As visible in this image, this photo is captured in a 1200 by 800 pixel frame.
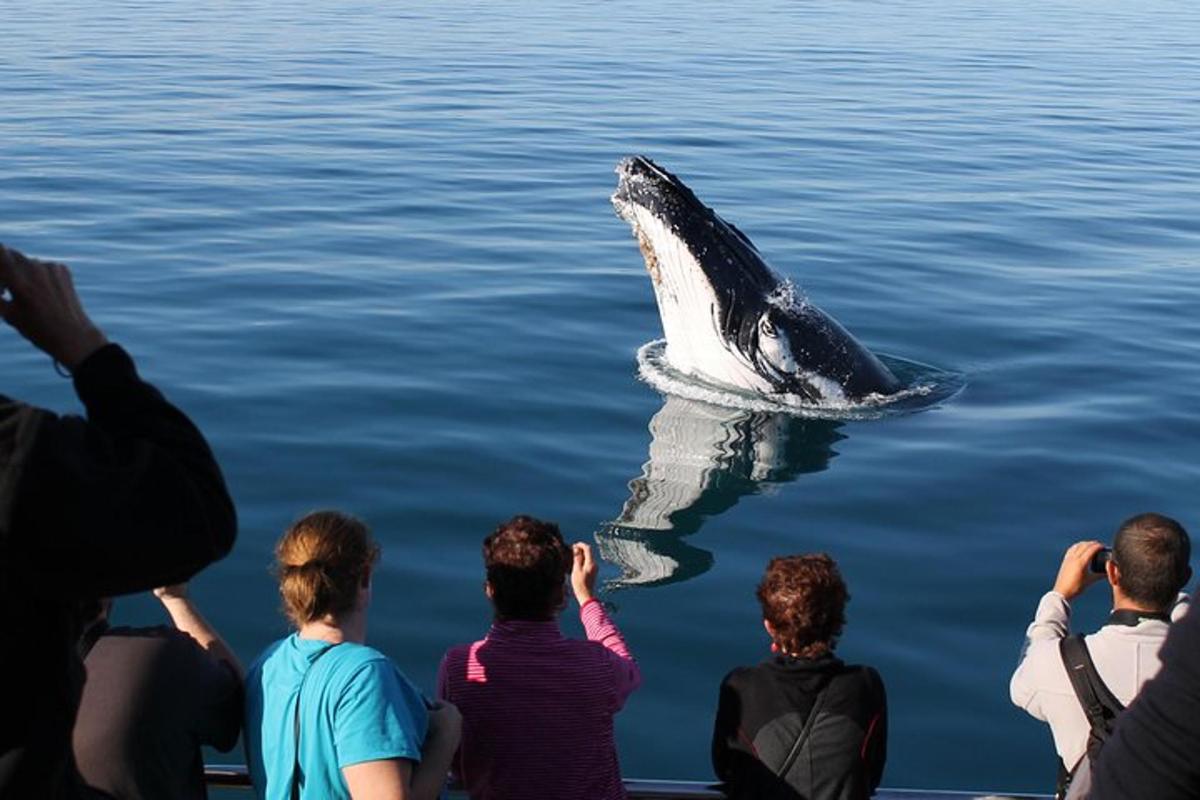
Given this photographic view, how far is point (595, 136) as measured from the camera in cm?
2314

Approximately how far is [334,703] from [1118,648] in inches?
83.1

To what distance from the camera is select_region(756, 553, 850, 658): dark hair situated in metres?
4.71

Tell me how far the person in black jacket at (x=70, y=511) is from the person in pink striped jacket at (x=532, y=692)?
5.78 ft

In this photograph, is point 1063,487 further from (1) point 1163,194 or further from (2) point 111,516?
(1) point 1163,194

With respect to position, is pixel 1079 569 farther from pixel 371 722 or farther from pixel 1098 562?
pixel 371 722

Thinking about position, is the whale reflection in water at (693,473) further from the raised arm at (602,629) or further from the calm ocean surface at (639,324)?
the raised arm at (602,629)

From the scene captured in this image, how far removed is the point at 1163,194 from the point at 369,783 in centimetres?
1794

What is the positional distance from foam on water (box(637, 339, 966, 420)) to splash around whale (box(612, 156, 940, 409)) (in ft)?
0.05

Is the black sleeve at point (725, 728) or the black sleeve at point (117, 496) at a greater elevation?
the black sleeve at point (117, 496)

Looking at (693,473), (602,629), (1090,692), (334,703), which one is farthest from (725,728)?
(693,473)

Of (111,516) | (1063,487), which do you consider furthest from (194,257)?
(111,516)


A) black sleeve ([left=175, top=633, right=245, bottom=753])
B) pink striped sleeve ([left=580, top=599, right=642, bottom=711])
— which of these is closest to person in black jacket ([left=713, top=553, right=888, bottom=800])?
pink striped sleeve ([left=580, top=599, right=642, bottom=711])

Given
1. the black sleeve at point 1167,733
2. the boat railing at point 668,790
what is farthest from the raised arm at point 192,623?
the black sleeve at point 1167,733

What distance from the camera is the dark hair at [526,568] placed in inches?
190
